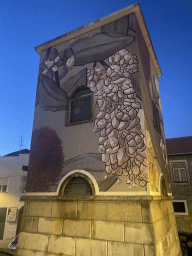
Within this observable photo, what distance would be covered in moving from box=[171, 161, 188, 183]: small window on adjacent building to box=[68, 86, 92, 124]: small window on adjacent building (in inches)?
602

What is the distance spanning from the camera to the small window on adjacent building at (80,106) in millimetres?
8703

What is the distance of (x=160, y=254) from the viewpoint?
6.09 meters

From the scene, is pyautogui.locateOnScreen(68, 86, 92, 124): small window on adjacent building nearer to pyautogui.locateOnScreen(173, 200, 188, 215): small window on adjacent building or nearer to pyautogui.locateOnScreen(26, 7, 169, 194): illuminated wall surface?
pyautogui.locateOnScreen(26, 7, 169, 194): illuminated wall surface

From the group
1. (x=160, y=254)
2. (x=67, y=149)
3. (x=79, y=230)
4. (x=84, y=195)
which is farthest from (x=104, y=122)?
(x=160, y=254)

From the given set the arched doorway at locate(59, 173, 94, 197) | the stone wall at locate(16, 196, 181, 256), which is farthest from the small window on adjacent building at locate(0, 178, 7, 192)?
the arched doorway at locate(59, 173, 94, 197)

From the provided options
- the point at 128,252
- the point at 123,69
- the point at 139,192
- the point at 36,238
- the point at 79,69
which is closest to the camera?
the point at 128,252

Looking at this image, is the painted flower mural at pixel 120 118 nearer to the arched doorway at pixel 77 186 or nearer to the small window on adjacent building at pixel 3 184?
the arched doorway at pixel 77 186

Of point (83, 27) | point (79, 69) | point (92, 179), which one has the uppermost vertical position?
point (83, 27)

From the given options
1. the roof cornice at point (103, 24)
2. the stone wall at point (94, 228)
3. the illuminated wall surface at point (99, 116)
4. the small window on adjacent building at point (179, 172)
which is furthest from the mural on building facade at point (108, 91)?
the small window on adjacent building at point (179, 172)

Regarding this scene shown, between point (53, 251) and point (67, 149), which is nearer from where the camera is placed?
point (53, 251)

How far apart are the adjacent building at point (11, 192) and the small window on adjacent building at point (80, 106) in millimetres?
12723

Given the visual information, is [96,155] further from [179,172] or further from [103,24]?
[179,172]

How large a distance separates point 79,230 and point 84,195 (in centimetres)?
119

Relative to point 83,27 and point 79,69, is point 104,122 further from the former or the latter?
point 83,27
